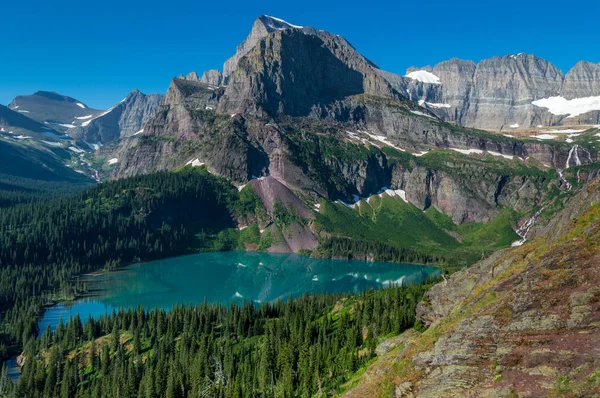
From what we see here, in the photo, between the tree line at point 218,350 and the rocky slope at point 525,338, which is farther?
the tree line at point 218,350

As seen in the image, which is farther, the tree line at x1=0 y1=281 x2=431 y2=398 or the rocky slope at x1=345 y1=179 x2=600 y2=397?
the tree line at x1=0 y1=281 x2=431 y2=398

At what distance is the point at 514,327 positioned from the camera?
1420 inches

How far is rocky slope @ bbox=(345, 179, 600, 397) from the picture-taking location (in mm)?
31406

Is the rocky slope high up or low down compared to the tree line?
up

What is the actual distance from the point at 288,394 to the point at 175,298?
Result: 11136cm

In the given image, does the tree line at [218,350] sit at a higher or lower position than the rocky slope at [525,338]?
lower

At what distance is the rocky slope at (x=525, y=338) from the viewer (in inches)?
1236

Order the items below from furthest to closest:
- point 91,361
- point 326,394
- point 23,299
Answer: point 23,299 → point 91,361 → point 326,394

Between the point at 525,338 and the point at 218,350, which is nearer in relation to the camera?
the point at 525,338

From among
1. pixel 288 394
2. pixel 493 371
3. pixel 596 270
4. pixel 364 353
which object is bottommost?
pixel 288 394

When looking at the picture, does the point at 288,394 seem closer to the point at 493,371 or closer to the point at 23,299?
the point at 493,371

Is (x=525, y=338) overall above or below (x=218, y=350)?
above

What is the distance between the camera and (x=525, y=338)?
34625 millimetres

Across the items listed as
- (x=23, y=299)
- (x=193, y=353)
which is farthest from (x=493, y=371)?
(x=23, y=299)
